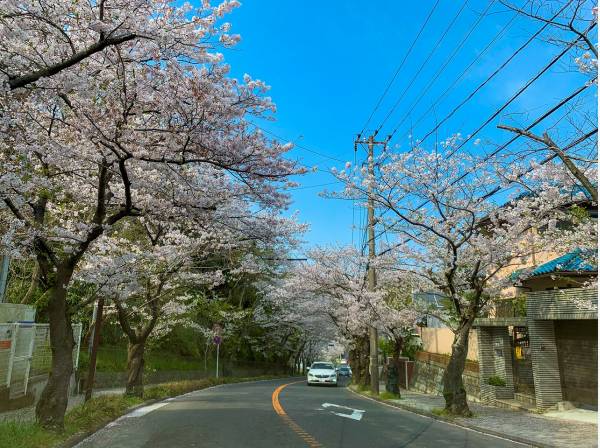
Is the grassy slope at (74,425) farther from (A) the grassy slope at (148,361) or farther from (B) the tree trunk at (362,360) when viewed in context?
(B) the tree trunk at (362,360)

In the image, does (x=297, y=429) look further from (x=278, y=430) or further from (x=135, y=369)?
(x=135, y=369)

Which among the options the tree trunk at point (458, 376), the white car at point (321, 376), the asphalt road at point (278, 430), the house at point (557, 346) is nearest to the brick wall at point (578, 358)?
the house at point (557, 346)

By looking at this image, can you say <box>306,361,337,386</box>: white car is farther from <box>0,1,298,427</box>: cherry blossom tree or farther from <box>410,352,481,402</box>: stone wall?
<box>0,1,298,427</box>: cherry blossom tree

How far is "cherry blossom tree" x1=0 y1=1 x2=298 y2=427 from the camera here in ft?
24.2

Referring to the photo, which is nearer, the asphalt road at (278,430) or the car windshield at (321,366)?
the asphalt road at (278,430)

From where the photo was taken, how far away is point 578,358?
16.7 meters

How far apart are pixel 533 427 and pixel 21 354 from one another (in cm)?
1409

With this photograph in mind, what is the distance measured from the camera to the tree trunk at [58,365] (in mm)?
10086

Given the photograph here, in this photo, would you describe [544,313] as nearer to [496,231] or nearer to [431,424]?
[496,231]

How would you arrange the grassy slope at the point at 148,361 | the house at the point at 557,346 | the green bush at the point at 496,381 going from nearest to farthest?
the house at the point at 557,346 → the green bush at the point at 496,381 → the grassy slope at the point at 148,361

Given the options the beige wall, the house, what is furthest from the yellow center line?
the beige wall

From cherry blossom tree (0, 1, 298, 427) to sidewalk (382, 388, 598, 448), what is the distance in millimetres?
7546

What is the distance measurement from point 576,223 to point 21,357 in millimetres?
15397

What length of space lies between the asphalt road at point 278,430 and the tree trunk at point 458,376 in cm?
102
